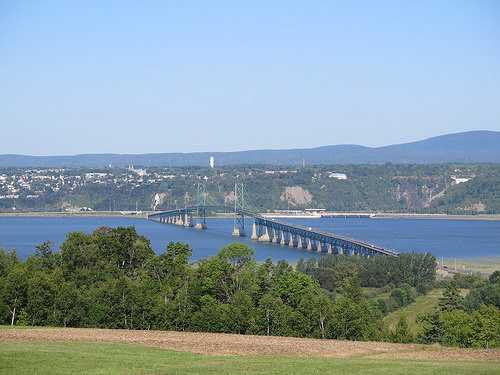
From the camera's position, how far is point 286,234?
130 meters

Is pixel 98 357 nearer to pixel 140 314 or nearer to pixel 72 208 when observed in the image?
pixel 140 314

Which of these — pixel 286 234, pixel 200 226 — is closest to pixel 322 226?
pixel 200 226

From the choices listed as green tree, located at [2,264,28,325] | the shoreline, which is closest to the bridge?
the shoreline

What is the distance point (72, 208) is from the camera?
646ft

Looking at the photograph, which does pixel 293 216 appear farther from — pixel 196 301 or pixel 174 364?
pixel 174 364

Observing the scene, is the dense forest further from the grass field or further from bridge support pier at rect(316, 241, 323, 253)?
bridge support pier at rect(316, 241, 323, 253)

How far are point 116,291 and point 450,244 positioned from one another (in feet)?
271

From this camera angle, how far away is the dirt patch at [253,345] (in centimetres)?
2467

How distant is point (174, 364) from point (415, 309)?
30.1m

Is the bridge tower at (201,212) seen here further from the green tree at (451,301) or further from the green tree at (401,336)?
the green tree at (401,336)

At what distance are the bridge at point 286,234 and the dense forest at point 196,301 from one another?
160 feet

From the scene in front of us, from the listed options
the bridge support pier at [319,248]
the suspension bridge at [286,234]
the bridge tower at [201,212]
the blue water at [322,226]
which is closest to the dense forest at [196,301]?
the blue water at [322,226]

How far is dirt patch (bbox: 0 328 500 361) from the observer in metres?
24.7

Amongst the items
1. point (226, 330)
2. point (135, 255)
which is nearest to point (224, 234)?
point (135, 255)
